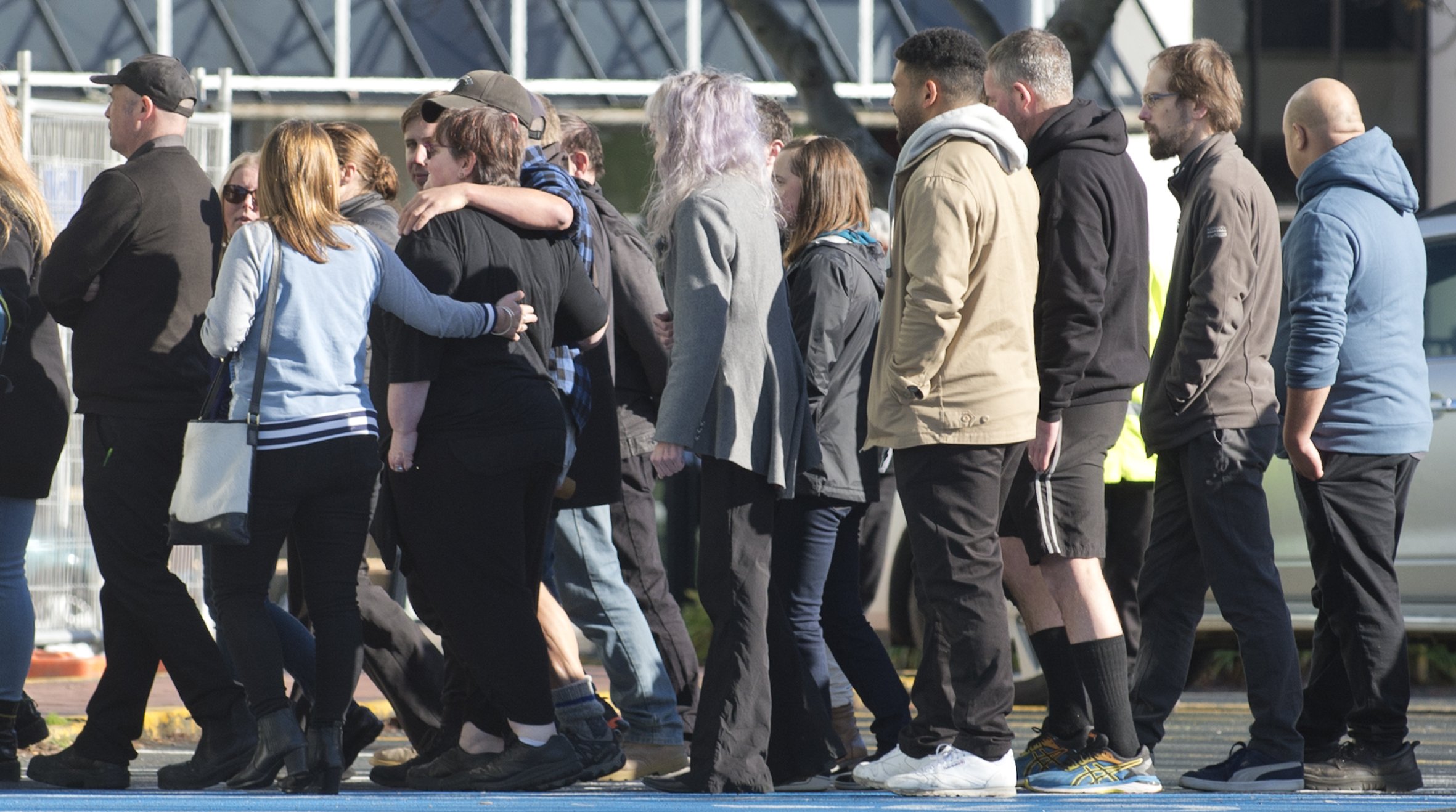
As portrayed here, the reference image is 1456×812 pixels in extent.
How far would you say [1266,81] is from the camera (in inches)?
635

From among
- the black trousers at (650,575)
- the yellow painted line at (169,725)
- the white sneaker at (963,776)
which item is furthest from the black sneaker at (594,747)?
the yellow painted line at (169,725)

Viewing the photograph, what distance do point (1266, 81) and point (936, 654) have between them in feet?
40.5

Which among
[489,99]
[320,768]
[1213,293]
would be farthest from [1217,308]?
[320,768]

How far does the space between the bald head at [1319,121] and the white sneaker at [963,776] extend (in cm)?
193

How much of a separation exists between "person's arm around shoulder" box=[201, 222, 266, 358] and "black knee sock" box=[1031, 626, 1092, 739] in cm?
221

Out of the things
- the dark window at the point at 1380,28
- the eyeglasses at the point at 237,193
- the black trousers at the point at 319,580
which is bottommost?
the black trousers at the point at 319,580

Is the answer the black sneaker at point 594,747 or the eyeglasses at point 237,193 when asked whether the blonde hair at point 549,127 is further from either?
the black sneaker at point 594,747

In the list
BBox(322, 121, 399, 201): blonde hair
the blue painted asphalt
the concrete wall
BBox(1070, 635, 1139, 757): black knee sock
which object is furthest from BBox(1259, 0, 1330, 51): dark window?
BBox(1070, 635, 1139, 757): black knee sock

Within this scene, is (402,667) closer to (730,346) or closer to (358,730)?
(358,730)

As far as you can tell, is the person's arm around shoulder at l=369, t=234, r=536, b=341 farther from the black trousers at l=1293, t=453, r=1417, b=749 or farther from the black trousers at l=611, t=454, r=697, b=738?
the black trousers at l=1293, t=453, r=1417, b=749

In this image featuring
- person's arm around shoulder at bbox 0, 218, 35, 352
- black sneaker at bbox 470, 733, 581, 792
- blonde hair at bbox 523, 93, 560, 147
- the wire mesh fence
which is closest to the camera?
black sneaker at bbox 470, 733, 581, 792

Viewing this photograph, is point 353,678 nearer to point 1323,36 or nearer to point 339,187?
point 339,187

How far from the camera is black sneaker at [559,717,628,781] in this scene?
531 cm

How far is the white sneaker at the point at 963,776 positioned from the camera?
4.77 metres
